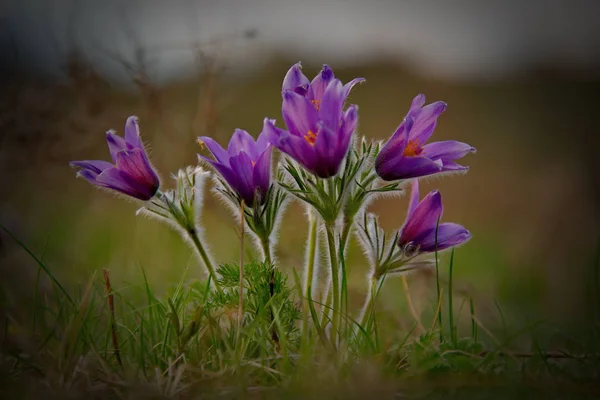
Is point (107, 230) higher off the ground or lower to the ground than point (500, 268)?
higher

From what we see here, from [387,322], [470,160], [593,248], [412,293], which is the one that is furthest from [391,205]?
[387,322]

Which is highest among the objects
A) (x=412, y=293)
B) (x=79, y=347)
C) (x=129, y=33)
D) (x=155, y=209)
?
(x=129, y=33)

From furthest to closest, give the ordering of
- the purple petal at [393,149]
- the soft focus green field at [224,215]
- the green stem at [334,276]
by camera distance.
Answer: the soft focus green field at [224,215] → the green stem at [334,276] → the purple petal at [393,149]

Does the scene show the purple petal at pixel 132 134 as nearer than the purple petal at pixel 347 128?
No

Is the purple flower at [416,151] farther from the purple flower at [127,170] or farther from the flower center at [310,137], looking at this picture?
the purple flower at [127,170]

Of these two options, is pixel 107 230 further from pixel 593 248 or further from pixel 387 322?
pixel 593 248

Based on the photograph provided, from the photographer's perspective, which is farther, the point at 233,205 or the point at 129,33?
the point at 129,33

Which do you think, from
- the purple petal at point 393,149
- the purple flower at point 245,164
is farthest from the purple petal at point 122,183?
the purple petal at point 393,149
